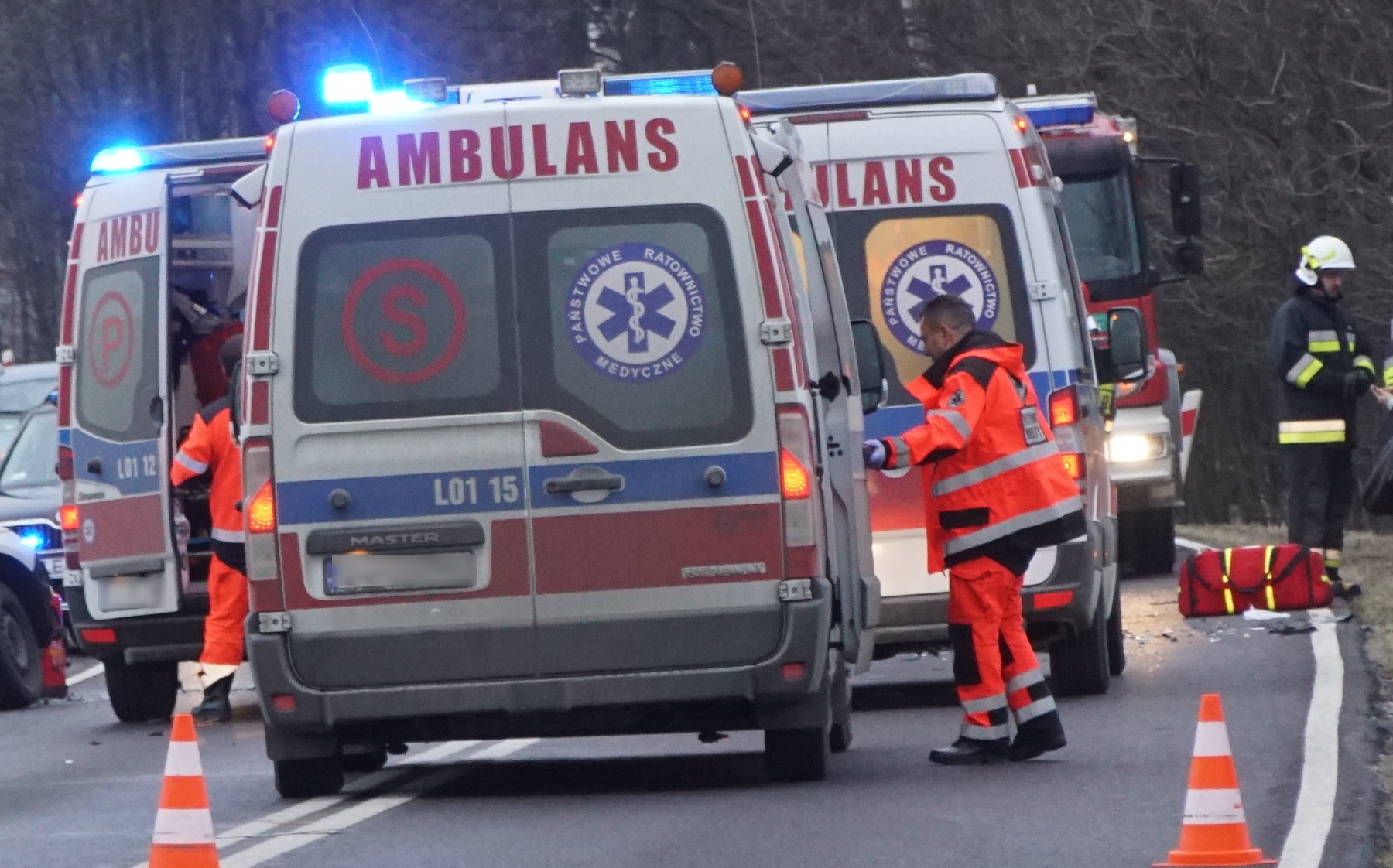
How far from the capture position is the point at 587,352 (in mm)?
8609

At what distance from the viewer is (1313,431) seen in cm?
1584

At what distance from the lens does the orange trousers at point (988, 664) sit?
373 inches

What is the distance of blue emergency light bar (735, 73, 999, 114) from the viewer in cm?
1127

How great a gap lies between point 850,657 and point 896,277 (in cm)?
257

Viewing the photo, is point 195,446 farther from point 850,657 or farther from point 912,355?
point 850,657

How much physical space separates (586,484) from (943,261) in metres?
3.09

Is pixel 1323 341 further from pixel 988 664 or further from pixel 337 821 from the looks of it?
pixel 337 821

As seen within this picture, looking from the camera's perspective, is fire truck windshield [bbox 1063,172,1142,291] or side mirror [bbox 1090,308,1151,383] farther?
fire truck windshield [bbox 1063,172,1142,291]

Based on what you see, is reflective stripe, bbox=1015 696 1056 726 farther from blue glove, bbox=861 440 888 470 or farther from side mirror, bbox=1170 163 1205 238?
side mirror, bbox=1170 163 1205 238

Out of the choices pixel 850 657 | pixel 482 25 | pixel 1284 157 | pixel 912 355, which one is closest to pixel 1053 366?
pixel 912 355

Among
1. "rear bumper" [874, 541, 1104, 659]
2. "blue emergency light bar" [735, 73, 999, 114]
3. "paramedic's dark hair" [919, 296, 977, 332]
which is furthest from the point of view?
"blue emergency light bar" [735, 73, 999, 114]

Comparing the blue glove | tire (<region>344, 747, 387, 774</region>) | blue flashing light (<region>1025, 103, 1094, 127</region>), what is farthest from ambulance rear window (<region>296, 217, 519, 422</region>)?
blue flashing light (<region>1025, 103, 1094, 127</region>)

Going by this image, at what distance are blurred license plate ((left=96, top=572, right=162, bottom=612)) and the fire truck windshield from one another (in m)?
7.47

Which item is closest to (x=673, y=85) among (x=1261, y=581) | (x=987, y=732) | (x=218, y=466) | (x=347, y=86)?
(x=347, y=86)
